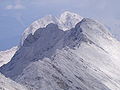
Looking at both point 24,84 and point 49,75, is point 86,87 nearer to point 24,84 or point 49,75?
point 49,75

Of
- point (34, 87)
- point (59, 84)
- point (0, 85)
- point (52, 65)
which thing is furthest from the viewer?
point (52, 65)

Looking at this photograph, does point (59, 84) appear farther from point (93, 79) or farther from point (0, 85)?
point (0, 85)

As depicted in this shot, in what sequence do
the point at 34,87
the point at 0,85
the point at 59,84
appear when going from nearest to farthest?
1. the point at 0,85
2. the point at 34,87
3. the point at 59,84

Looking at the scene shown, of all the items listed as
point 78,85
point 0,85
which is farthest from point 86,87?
point 0,85

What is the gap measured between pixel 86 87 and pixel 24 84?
95.4ft

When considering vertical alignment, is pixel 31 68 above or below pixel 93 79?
above

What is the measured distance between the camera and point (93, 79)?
199250 mm

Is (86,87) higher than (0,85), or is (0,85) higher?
(0,85)

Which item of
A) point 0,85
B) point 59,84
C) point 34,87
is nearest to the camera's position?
point 0,85

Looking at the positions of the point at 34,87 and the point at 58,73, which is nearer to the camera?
the point at 34,87

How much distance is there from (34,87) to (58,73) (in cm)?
2393

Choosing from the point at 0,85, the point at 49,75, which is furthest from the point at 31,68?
the point at 0,85

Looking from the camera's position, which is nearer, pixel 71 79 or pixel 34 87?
pixel 34 87

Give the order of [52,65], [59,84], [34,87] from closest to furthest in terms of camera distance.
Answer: [34,87], [59,84], [52,65]
